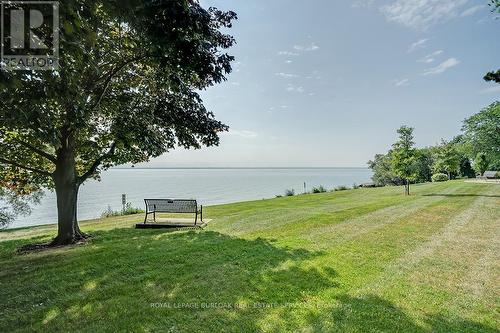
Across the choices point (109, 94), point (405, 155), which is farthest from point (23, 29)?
point (405, 155)

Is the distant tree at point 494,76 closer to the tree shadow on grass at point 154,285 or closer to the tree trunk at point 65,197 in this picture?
the tree shadow on grass at point 154,285

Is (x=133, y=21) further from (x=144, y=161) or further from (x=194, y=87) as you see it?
(x=144, y=161)

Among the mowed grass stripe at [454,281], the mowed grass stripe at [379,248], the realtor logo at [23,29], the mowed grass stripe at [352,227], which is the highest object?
the realtor logo at [23,29]

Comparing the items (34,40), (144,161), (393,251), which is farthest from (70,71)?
(393,251)

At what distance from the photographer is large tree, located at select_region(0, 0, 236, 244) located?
17.0 feet

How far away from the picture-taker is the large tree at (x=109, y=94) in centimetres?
519

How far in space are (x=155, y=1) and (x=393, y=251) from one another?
7721mm

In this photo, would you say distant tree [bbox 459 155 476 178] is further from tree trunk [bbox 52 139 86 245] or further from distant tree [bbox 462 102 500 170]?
tree trunk [bbox 52 139 86 245]

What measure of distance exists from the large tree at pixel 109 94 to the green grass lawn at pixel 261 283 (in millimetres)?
2822

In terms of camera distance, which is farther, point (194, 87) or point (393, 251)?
point (194, 87)

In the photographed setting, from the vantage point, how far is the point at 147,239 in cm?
924

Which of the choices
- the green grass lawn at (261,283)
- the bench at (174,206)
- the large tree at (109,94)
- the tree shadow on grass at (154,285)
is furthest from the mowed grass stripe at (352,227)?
the large tree at (109,94)

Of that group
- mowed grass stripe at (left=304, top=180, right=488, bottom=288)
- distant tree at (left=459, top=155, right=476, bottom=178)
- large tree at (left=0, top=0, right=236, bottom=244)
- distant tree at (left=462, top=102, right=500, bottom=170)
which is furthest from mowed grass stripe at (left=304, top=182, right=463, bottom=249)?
distant tree at (left=459, top=155, right=476, bottom=178)

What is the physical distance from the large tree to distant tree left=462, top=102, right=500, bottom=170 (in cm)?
4883
